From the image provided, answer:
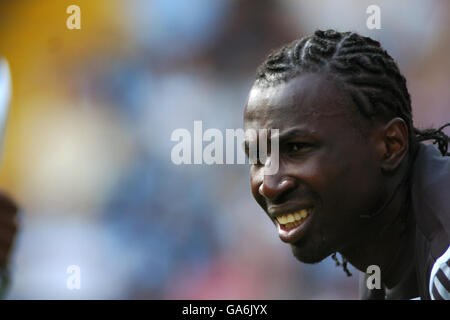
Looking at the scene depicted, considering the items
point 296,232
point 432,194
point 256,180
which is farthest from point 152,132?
point 432,194

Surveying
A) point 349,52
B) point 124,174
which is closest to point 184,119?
point 124,174

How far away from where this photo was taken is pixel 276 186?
2797 millimetres

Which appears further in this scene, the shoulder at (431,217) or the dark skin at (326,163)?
the dark skin at (326,163)

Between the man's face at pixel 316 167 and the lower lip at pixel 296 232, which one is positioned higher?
the man's face at pixel 316 167

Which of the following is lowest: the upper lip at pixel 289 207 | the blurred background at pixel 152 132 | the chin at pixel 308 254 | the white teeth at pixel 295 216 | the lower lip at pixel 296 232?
the chin at pixel 308 254

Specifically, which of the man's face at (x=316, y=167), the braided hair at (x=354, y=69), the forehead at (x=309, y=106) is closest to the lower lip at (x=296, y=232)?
the man's face at (x=316, y=167)

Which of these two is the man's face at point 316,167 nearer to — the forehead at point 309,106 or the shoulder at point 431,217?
the forehead at point 309,106

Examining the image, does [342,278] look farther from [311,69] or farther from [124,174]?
[311,69]

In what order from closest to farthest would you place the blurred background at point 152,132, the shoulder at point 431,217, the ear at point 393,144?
the shoulder at point 431,217
the ear at point 393,144
the blurred background at point 152,132

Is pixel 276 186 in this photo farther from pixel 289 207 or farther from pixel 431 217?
pixel 431 217

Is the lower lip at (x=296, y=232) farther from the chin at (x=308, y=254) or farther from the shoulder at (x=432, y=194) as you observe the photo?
the shoulder at (x=432, y=194)

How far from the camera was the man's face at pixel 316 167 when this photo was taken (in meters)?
2.79

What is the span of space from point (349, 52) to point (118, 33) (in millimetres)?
4651

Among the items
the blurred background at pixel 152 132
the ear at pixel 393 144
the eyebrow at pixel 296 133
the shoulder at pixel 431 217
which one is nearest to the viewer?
the shoulder at pixel 431 217
